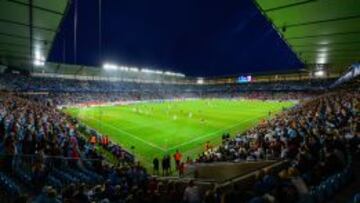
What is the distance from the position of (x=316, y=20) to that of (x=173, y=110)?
143ft

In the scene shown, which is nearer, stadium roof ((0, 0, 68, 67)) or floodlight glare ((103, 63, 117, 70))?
stadium roof ((0, 0, 68, 67))

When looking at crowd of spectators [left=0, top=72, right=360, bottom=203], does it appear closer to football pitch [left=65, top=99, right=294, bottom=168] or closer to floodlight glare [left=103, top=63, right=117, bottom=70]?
football pitch [left=65, top=99, right=294, bottom=168]

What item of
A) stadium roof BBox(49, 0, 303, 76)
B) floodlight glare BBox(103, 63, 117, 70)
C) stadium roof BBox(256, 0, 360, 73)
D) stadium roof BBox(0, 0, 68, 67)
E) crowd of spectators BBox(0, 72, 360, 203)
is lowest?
crowd of spectators BBox(0, 72, 360, 203)

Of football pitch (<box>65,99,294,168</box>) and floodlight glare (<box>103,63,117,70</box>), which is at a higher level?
floodlight glare (<box>103,63,117,70</box>)

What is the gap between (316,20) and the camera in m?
9.68

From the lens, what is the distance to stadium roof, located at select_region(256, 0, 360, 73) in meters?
8.13

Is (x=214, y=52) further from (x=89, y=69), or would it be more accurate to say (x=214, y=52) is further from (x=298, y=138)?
(x=298, y=138)

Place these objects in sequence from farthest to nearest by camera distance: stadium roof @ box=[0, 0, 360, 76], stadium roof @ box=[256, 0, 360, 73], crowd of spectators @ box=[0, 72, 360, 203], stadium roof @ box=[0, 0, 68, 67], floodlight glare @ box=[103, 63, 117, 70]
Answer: floodlight glare @ box=[103, 63, 117, 70] < stadium roof @ box=[0, 0, 68, 67] < stadium roof @ box=[0, 0, 360, 76] < stadium roof @ box=[256, 0, 360, 73] < crowd of spectators @ box=[0, 72, 360, 203]

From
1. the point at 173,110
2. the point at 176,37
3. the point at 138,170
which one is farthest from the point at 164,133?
the point at 176,37

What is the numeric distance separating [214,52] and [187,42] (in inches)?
523

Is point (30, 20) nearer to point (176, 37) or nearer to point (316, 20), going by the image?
point (316, 20)

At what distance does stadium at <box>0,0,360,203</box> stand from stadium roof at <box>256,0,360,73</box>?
0.07 metres

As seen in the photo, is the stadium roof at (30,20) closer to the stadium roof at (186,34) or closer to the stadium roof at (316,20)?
the stadium roof at (186,34)

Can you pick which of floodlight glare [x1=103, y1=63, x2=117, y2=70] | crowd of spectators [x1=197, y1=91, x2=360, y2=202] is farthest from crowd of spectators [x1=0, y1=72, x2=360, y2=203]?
floodlight glare [x1=103, y1=63, x2=117, y2=70]
